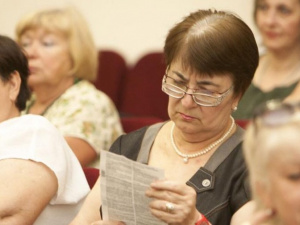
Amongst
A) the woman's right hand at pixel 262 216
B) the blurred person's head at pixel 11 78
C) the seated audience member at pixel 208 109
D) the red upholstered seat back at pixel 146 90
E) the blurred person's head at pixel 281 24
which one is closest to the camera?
the woman's right hand at pixel 262 216

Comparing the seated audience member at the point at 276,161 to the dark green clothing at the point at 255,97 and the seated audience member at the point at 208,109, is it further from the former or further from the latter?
the dark green clothing at the point at 255,97

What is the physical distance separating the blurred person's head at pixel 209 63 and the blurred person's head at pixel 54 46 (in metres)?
1.61

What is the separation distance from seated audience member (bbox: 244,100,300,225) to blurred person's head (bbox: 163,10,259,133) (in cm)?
74

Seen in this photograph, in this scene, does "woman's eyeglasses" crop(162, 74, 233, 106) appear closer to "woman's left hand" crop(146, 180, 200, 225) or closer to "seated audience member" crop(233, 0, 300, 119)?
"woman's left hand" crop(146, 180, 200, 225)

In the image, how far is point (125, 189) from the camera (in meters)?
2.09

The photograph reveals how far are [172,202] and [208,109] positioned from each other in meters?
0.44

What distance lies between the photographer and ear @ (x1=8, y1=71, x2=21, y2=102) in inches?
106

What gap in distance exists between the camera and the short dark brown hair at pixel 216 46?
7.33ft

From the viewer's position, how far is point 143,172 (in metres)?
2.00

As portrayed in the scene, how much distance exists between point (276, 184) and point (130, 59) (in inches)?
151

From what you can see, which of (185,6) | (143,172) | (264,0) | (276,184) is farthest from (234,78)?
(185,6)

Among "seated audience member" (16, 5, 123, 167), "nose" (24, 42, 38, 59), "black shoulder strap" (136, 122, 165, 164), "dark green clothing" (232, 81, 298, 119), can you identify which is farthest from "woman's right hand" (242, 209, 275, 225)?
"nose" (24, 42, 38, 59)

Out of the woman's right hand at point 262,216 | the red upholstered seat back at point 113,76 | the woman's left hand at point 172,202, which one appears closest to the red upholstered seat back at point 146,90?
the red upholstered seat back at point 113,76

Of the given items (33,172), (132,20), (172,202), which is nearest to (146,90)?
(132,20)
